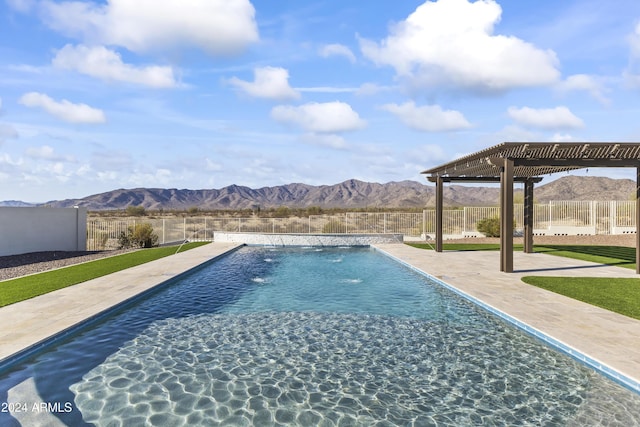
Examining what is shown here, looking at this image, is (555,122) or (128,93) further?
(555,122)

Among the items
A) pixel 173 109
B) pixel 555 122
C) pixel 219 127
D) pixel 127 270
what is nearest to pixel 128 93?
pixel 173 109

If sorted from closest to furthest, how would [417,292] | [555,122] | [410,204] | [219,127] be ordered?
[417,292], [219,127], [555,122], [410,204]

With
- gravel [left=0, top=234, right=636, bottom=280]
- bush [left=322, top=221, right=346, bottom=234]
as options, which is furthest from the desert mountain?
gravel [left=0, top=234, right=636, bottom=280]

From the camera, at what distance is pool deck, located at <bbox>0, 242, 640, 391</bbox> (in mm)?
4289

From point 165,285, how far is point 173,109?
46.6 feet

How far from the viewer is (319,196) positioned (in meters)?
104

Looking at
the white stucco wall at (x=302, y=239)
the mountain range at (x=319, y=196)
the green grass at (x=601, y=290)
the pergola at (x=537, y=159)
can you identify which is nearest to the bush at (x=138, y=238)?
the white stucco wall at (x=302, y=239)

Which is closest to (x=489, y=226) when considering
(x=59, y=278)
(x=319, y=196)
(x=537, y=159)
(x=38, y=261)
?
(x=537, y=159)

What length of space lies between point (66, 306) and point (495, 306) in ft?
22.9

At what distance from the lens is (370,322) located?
590 centimetres

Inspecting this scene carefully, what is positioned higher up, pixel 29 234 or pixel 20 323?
pixel 29 234

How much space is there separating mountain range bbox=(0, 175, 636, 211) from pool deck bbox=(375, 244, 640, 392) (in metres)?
64.8

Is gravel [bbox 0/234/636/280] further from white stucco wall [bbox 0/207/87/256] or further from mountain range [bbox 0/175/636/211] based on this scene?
mountain range [bbox 0/175/636/211]

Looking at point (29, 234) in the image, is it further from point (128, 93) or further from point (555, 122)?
point (555, 122)
